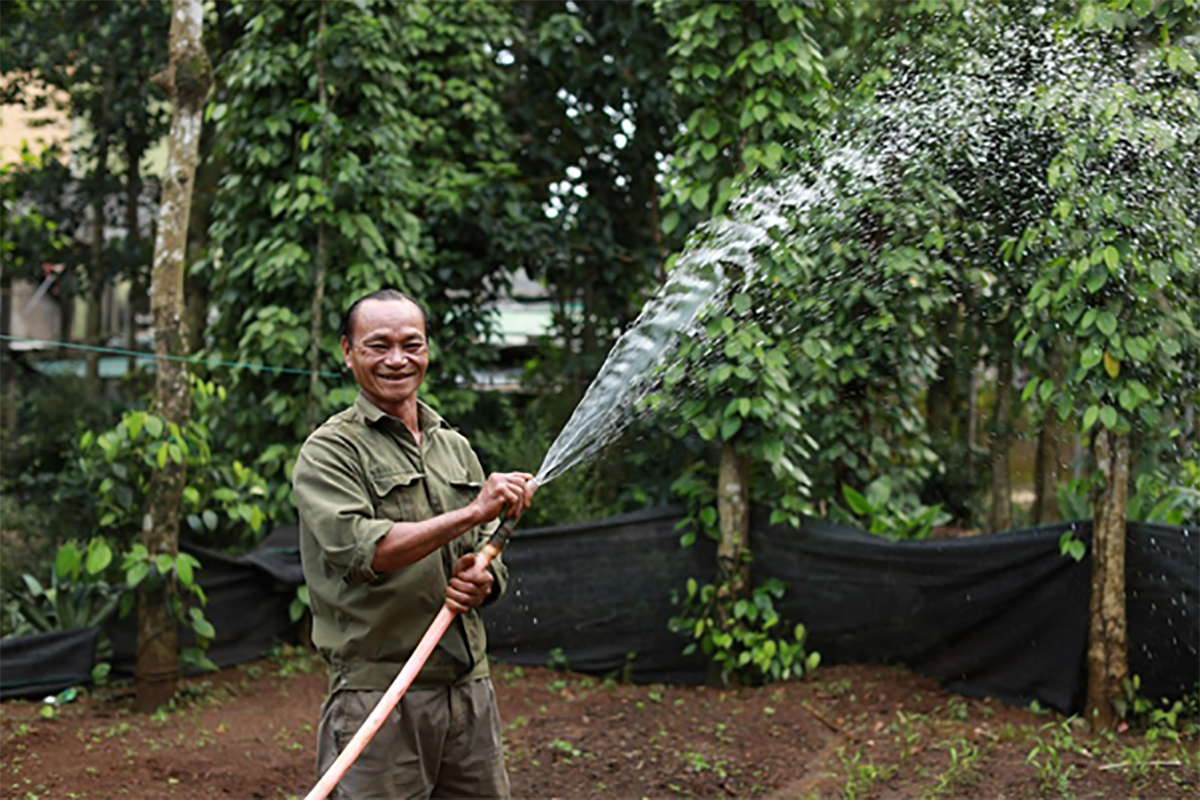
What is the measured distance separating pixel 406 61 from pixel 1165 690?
6501 mm

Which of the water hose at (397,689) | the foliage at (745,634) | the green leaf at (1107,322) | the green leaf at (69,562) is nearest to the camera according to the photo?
the water hose at (397,689)

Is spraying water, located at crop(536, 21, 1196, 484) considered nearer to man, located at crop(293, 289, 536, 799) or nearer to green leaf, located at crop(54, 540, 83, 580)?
man, located at crop(293, 289, 536, 799)

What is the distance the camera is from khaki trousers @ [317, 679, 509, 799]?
3086 mm

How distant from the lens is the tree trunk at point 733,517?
675 centimetres

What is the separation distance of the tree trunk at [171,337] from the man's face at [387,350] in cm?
307

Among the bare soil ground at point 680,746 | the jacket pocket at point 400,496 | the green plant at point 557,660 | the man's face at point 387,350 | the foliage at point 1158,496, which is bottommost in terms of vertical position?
the bare soil ground at point 680,746

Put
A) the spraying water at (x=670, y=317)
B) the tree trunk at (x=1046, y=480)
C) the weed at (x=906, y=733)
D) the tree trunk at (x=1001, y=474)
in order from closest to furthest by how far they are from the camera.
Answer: the spraying water at (x=670, y=317), the weed at (x=906, y=733), the tree trunk at (x=1046, y=480), the tree trunk at (x=1001, y=474)

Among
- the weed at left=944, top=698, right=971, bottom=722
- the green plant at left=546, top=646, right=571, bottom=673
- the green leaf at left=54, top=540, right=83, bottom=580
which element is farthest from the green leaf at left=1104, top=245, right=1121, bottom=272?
the green leaf at left=54, top=540, right=83, bottom=580

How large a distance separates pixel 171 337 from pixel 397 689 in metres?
3.57

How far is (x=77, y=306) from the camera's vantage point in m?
20.6

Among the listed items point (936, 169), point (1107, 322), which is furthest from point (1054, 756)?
point (936, 169)

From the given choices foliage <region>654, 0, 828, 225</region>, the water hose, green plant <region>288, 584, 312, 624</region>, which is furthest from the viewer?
green plant <region>288, 584, 312, 624</region>

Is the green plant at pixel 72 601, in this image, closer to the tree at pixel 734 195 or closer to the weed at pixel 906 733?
the tree at pixel 734 195

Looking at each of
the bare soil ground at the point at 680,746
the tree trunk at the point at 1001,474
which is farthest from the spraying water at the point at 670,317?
the tree trunk at the point at 1001,474
